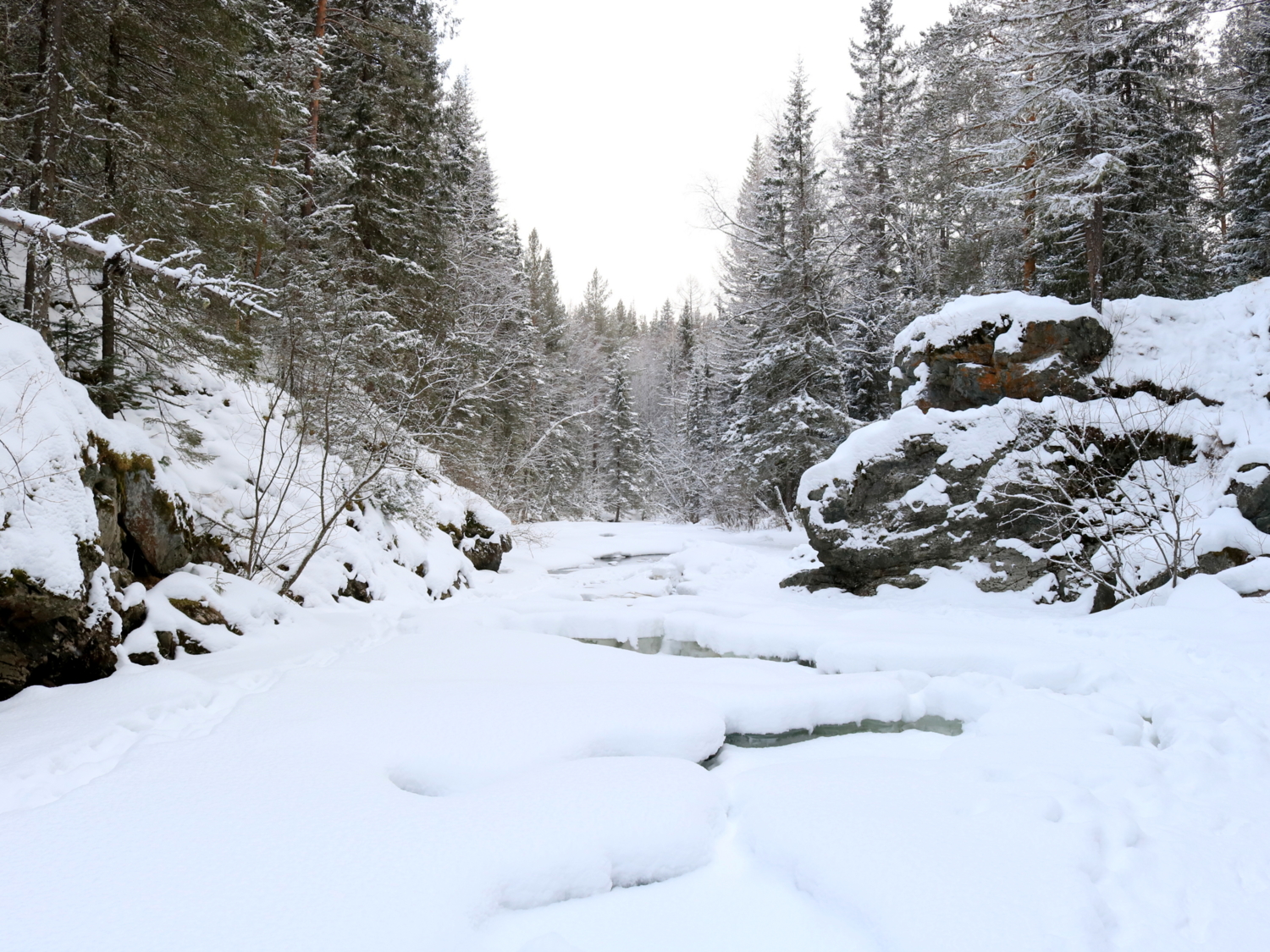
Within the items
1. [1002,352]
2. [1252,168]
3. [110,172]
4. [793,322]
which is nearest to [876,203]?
[793,322]

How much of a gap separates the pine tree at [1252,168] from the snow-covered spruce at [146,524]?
1612 centimetres

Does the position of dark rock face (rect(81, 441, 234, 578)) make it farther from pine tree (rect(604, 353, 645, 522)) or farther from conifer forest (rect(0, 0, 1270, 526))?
pine tree (rect(604, 353, 645, 522))

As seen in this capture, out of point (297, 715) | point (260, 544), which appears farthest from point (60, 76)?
point (297, 715)

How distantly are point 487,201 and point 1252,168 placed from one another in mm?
19654

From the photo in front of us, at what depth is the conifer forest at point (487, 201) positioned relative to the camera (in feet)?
17.8

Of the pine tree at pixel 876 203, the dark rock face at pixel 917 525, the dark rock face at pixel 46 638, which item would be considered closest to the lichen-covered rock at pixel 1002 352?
the dark rock face at pixel 917 525

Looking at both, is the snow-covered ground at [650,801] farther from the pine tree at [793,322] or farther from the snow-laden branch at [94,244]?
the pine tree at [793,322]

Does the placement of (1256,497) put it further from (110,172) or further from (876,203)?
(876,203)

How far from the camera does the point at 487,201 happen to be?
19906 millimetres

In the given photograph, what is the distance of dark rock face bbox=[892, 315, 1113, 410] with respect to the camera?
7539 millimetres

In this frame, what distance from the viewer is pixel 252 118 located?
6477 mm

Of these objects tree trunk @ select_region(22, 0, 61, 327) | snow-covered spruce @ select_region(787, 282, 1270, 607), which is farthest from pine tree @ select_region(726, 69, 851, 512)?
tree trunk @ select_region(22, 0, 61, 327)

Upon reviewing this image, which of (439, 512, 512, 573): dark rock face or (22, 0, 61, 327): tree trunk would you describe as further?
(439, 512, 512, 573): dark rock face

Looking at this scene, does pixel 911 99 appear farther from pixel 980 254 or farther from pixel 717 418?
pixel 717 418
